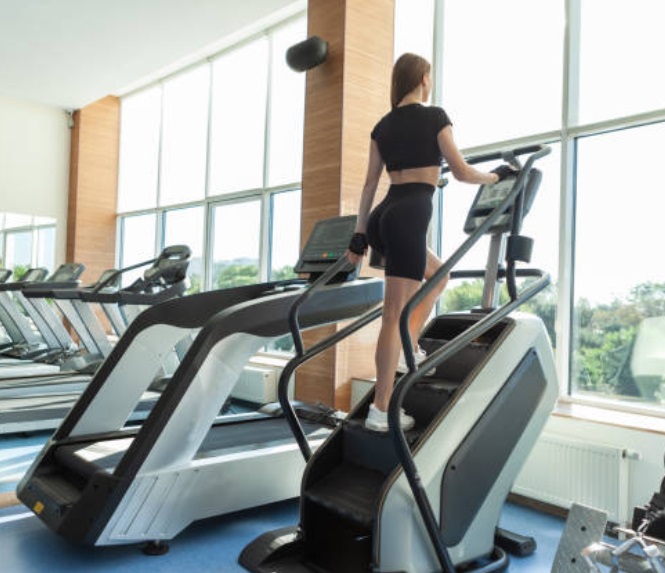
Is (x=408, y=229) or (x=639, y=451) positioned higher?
(x=408, y=229)

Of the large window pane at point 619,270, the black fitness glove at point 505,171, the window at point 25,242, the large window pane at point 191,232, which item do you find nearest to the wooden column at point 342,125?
the large window pane at point 619,270

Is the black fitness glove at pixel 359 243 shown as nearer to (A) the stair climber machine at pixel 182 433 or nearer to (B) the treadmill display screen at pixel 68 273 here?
(A) the stair climber machine at pixel 182 433

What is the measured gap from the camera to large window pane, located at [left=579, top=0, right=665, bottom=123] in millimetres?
3809

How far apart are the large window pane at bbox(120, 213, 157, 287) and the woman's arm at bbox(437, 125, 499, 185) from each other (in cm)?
699

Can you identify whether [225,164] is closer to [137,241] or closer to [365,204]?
[137,241]

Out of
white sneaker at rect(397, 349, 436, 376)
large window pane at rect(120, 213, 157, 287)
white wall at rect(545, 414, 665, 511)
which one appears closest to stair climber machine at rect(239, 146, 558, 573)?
white sneaker at rect(397, 349, 436, 376)

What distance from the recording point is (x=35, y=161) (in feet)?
31.2

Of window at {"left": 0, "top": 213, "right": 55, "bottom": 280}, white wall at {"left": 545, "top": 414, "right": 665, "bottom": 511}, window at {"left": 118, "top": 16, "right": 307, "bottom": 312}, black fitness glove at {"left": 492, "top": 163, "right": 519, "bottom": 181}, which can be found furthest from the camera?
window at {"left": 0, "top": 213, "right": 55, "bottom": 280}

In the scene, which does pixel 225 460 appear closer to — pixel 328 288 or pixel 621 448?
pixel 328 288

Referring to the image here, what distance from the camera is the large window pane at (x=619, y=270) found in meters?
3.75

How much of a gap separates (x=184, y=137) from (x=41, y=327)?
3.03m

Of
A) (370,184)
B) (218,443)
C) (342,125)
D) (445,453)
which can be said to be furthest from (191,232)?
(445,453)

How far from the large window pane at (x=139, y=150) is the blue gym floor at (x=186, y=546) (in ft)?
20.6

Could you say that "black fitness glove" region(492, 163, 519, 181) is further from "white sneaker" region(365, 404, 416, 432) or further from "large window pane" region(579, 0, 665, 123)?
"large window pane" region(579, 0, 665, 123)
